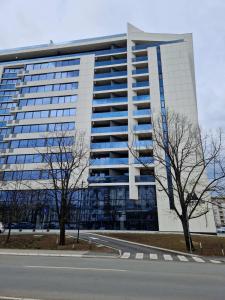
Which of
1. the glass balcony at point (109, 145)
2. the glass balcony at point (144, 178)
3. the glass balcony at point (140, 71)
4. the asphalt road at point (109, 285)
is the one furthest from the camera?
the glass balcony at point (140, 71)

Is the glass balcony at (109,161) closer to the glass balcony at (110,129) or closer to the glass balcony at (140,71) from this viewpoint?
the glass balcony at (110,129)

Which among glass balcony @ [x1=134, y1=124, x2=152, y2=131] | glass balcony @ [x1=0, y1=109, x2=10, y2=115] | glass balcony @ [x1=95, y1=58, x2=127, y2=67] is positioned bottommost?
glass balcony @ [x1=134, y1=124, x2=152, y2=131]

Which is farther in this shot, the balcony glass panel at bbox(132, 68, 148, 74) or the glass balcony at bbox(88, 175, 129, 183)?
the balcony glass panel at bbox(132, 68, 148, 74)

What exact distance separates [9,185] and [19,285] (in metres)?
39.9

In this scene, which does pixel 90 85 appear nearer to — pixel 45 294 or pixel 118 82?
pixel 118 82

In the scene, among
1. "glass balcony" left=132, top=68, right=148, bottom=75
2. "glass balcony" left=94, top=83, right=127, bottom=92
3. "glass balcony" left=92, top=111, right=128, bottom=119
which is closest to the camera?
"glass balcony" left=92, top=111, right=128, bottom=119

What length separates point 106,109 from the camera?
48719 millimetres

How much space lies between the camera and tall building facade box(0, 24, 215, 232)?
40594 mm

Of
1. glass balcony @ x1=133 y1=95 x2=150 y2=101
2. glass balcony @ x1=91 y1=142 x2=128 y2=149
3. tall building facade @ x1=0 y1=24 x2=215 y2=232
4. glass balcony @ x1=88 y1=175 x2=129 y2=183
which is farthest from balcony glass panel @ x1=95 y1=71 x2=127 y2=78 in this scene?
glass balcony @ x1=88 y1=175 x2=129 y2=183

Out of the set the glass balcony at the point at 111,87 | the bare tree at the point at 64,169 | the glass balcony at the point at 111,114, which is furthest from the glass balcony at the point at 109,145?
the glass balcony at the point at 111,87

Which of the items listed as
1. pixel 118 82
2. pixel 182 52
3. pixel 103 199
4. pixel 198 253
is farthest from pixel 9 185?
pixel 182 52

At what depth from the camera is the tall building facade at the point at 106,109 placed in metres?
40.6

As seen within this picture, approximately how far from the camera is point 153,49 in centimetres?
5006

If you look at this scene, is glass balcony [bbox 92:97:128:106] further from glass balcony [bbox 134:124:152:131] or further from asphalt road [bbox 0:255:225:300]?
asphalt road [bbox 0:255:225:300]
